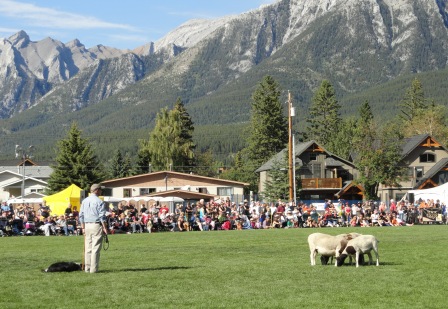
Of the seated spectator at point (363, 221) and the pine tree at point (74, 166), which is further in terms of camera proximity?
the pine tree at point (74, 166)

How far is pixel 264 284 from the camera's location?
621 inches

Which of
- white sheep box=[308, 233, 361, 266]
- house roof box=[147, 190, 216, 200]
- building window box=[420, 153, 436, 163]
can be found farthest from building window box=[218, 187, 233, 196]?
white sheep box=[308, 233, 361, 266]

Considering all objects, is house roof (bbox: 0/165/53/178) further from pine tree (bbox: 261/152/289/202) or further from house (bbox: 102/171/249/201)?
pine tree (bbox: 261/152/289/202)

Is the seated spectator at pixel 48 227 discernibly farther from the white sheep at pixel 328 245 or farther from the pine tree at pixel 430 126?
the pine tree at pixel 430 126

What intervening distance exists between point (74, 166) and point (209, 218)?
134ft

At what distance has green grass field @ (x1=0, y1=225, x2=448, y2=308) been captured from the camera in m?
13.5

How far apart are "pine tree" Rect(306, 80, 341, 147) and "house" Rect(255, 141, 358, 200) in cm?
2962

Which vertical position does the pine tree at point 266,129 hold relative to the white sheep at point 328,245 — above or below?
above

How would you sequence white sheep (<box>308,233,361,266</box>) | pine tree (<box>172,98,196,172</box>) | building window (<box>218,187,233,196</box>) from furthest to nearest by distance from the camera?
pine tree (<box>172,98,196,172</box>) → building window (<box>218,187,233,196</box>) → white sheep (<box>308,233,361,266</box>)

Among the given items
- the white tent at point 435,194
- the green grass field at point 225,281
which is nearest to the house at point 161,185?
the white tent at point 435,194

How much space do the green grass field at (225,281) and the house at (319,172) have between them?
61.7 m

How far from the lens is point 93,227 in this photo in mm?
18328

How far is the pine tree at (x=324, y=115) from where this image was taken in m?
121

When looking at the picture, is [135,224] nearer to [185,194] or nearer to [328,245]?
[328,245]
